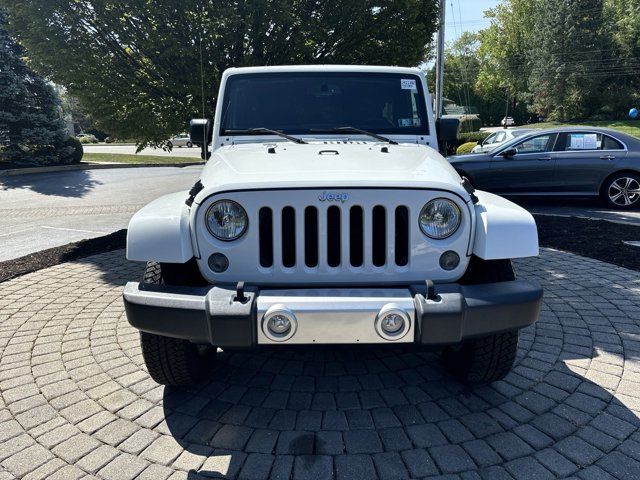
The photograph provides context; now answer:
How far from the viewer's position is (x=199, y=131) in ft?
13.9

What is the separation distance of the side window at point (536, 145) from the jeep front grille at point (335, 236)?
26.1 feet

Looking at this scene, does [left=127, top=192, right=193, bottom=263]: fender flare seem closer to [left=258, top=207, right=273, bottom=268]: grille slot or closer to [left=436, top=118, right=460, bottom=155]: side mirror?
[left=258, top=207, right=273, bottom=268]: grille slot

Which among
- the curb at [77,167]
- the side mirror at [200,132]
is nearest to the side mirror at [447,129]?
the side mirror at [200,132]

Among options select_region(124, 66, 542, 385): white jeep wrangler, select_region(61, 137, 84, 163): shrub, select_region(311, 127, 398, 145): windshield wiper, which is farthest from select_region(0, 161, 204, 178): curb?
select_region(124, 66, 542, 385): white jeep wrangler

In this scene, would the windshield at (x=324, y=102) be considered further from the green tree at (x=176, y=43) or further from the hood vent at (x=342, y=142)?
the green tree at (x=176, y=43)

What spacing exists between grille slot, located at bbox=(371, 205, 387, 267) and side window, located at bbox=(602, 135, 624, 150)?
8606 millimetres

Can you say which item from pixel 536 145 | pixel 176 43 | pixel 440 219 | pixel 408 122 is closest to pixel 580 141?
pixel 536 145

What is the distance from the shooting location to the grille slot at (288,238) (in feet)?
8.23

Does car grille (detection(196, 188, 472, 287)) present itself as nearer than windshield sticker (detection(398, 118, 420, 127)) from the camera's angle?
Yes

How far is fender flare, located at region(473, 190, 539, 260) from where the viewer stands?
247 centimetres

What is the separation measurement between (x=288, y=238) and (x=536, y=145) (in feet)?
27.4

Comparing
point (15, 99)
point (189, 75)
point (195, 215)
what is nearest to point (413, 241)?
point (195, 215)

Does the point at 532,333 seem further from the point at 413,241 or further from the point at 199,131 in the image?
the point at 199,131

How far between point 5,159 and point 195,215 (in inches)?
822
